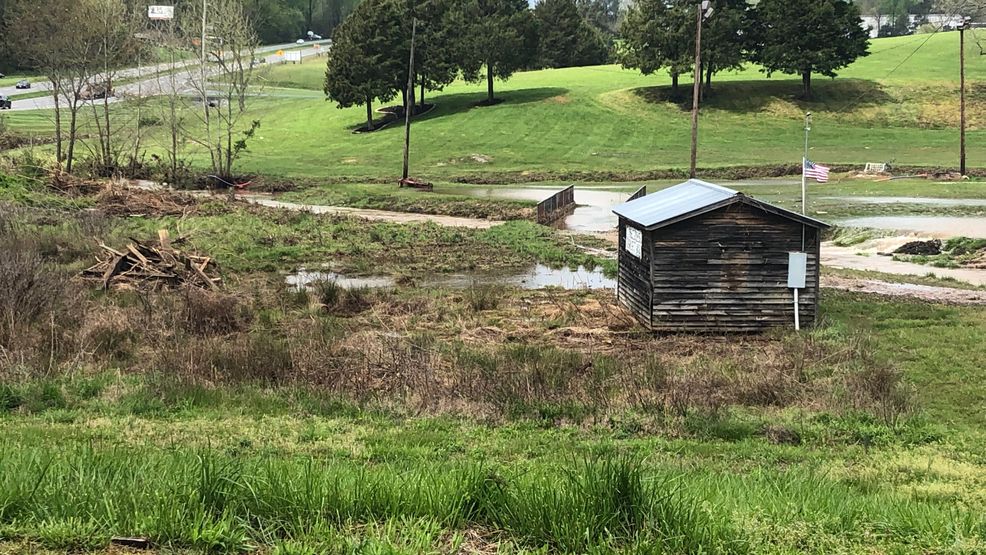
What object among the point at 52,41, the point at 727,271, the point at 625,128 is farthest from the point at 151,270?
the point at 625,128

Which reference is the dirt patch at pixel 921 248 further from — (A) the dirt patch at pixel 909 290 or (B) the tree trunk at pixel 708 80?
(B) the tree trunk at pixel 708 80

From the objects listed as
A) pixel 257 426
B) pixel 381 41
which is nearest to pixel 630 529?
pixel 257 426

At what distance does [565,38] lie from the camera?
4596 inches

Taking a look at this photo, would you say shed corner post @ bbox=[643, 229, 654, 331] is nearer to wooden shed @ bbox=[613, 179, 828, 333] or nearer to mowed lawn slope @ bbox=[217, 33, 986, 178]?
wooden shed @ bbox=[613, 179, 828, 333]

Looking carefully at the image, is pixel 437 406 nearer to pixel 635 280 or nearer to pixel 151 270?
pixel 635 280

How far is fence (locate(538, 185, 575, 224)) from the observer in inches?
1604

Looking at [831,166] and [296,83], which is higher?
[296,83]

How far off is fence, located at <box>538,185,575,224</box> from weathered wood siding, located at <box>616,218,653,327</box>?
17.9 meters

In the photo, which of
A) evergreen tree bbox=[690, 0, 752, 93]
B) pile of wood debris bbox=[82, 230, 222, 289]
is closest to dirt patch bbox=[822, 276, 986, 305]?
pile of wood debris bbox=[82, 230, 222, 289]

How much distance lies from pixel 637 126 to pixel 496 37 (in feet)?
53.2

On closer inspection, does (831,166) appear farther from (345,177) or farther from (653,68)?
(345,177)

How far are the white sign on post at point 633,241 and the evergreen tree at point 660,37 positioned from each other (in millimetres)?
61998

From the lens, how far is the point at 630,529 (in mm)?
4941

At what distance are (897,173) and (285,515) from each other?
57.7 m
